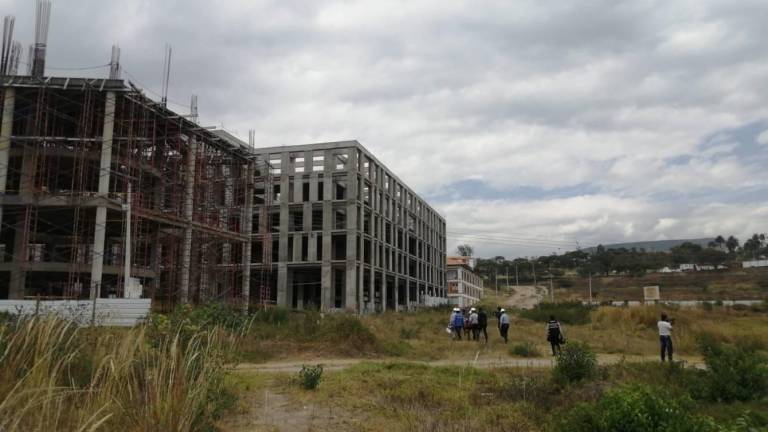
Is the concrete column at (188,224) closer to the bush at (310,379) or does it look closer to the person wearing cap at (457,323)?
the person wearing cap at (457,323)

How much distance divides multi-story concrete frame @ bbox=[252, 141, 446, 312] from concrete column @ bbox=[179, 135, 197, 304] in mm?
8786

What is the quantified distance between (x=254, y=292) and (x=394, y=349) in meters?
32.5

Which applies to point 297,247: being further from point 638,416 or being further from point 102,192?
point 638,416

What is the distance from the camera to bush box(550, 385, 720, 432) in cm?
473

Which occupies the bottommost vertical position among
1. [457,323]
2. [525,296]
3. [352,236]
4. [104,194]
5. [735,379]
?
[735,379]

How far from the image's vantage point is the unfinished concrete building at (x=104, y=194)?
2805 cm

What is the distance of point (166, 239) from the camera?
3547 centimetres

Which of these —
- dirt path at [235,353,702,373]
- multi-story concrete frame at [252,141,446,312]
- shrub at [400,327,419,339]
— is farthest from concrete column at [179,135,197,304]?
dirt path at [235,353,702,373]

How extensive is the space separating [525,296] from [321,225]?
200ft

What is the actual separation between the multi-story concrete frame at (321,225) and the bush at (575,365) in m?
32.5

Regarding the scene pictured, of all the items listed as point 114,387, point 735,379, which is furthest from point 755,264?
point 114,387

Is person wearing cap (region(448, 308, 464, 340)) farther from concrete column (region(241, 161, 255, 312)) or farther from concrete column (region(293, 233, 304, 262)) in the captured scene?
concrete column (region(293, 233, 304, 262))

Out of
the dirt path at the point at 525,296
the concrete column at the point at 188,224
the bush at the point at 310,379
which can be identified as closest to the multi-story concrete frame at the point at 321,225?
the concrete column at the point at 188,224

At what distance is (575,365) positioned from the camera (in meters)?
11.2
